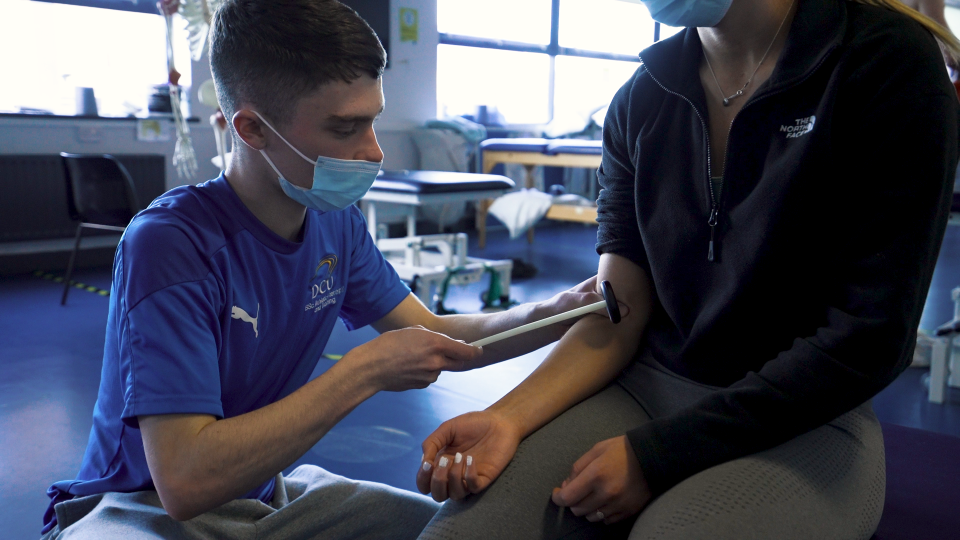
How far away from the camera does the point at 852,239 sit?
2.86 feet

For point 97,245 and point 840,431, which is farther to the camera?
point 97,245

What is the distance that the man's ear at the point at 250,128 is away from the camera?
1.06m

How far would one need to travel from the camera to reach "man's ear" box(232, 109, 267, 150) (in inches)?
41.6

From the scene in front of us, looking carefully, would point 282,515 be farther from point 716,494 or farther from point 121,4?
point 121,4

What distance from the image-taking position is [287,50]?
102 centimetres

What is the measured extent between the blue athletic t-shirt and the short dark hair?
15cm

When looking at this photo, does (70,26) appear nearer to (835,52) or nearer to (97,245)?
(97,245)

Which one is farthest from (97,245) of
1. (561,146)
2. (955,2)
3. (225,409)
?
(955,2)

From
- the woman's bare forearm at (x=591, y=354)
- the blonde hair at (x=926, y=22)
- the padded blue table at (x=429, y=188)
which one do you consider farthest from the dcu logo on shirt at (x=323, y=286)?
the padded blue table at (x=429, y=188)

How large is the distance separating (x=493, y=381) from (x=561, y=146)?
2.87m

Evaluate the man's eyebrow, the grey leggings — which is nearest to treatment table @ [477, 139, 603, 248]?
the man's eyebrow

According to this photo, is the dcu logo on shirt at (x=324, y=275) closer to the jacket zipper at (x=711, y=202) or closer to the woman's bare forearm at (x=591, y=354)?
the woman's bare forearm at (x=591, y=354)

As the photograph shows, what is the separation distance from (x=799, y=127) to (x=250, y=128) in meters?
0.74

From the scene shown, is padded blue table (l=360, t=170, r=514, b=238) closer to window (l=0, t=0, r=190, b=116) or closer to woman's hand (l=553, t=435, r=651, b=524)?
window (l=0, t=0, r=190, b=116)
